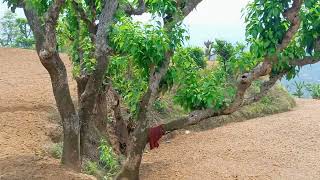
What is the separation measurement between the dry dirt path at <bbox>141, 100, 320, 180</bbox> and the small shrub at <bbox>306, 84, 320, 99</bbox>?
7.06m

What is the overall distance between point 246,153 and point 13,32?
56.9 feet

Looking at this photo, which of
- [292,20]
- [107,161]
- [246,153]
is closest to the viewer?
[292,20]

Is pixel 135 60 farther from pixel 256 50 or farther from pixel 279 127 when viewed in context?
pixel 279 127

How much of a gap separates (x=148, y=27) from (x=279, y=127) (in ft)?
26.5

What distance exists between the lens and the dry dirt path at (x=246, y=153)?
972cm

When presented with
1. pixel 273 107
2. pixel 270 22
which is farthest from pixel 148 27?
pixel 273 107

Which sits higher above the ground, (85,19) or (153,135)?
(85,19)

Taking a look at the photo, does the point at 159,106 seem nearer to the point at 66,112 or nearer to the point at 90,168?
the point at 90,168

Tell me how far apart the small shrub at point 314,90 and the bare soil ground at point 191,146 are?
21.7ft

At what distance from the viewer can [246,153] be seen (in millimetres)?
11227

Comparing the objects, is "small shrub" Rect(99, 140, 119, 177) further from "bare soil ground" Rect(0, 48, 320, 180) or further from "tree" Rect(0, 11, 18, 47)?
"tree" Rect(0, 11, 18, 47)

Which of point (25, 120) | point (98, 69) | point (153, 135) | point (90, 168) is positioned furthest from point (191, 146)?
point (98, 69)

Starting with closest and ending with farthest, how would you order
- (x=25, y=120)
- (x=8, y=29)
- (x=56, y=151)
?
(x=56, y=151) < (x=25, y=120) < (x=8, y=29)

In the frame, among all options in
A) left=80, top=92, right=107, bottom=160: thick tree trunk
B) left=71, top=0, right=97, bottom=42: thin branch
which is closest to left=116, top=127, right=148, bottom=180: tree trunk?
left=80, top=92, right=107, bottom=160: thick tree trunk
